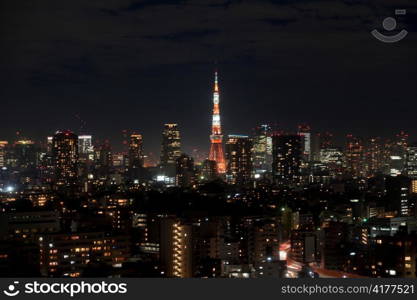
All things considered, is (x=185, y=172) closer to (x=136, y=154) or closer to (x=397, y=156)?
(x=136, y=154)

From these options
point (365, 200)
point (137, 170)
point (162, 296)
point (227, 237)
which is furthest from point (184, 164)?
point (162, 296)

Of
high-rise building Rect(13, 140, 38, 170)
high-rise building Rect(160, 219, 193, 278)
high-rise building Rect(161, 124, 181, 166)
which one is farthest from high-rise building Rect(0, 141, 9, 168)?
high-rise building Rect(160, 219, 193, 278)

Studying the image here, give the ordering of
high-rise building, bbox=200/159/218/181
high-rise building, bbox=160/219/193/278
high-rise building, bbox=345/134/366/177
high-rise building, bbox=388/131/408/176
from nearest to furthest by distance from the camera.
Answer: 1. high-rise building, bbox=160/219/193/278
2. high-rise building, bbox=388/131/408/176
3. high-rise building, bbox=345/134/366/177
4. high-rise building, bbox=200/159/218/181

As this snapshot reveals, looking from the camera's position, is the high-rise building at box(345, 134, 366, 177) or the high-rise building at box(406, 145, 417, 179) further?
the high-rise building at box(345, 134, 366, 177)

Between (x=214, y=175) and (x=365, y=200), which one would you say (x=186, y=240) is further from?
(x=214, y=175)
